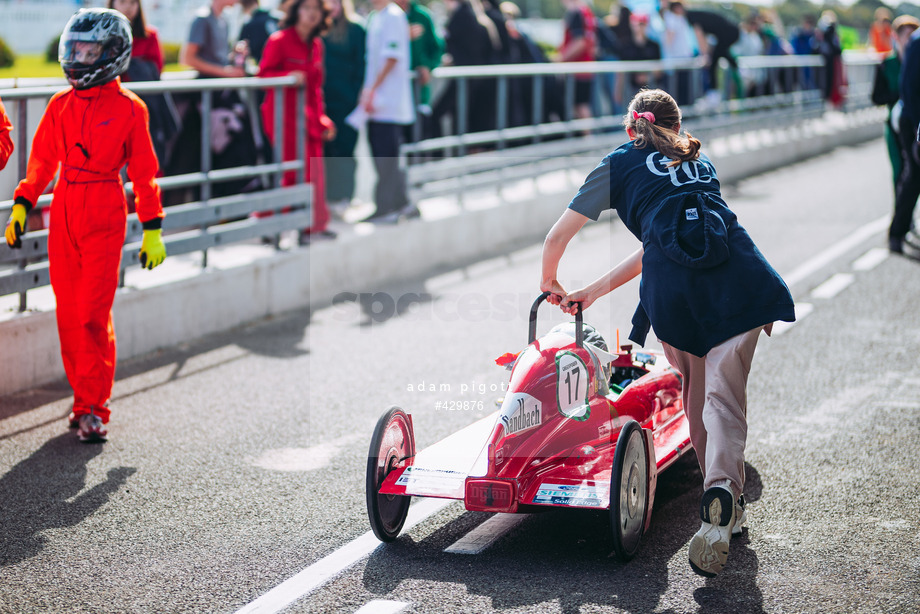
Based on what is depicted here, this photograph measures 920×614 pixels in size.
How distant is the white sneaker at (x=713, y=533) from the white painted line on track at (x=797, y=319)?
427 cm

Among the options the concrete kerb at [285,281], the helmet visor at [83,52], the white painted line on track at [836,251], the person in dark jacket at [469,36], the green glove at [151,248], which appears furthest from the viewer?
the person in dark jacket at [469,36]

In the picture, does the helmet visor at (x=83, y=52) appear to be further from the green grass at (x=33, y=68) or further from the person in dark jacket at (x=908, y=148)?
the green grass at (x=33, y=68)

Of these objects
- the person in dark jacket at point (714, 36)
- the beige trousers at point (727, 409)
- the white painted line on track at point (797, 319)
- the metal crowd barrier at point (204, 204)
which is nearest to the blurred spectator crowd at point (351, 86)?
the metal crowd barrier at point (204, 204)

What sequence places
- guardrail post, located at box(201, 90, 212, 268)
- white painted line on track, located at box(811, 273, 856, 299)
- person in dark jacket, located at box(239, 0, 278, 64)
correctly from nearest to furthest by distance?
1. guardrail post, located at box(201, 90, 212, 268)
2. white painted line on track, located at box(811, 273, 856, 299)
3. person in dark jacket, located at box(239, 0, 278, 64)

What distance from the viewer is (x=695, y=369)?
4.77 meters

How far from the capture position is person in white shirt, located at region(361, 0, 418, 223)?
35.5ft

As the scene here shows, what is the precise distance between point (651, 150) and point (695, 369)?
2.91 feet

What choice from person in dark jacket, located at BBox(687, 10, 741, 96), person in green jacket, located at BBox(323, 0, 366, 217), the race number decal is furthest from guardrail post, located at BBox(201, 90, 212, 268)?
person in dark jacket, located at BBox(687, 10, 741, 96)

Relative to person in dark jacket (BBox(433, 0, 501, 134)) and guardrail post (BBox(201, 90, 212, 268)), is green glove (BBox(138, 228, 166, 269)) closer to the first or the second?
guardrail post (BBox(201, 90, 212, 268))

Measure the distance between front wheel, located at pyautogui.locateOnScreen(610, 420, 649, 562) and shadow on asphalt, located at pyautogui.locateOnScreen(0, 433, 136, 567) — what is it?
2299 millimetres

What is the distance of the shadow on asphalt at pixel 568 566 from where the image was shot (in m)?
4.32

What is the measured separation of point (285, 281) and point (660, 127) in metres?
5.25

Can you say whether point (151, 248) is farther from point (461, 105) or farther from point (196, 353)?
point (461, 105)

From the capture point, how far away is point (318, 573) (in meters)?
4.57
